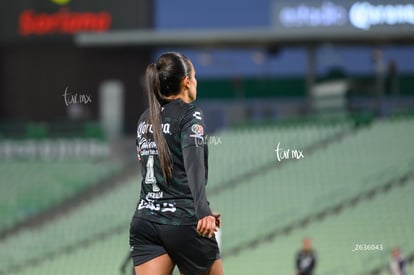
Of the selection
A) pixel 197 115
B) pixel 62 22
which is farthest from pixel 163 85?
pixel 62 22

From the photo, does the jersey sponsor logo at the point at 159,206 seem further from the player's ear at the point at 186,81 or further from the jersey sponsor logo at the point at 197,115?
the player's ear at the point at 186,81

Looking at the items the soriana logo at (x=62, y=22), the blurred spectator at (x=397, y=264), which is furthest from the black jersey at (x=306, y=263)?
the soriana logo at (x=62, y=22)

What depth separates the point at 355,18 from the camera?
21.7 meters

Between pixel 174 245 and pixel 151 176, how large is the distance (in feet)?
1.01

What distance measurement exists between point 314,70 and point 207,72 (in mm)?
2470

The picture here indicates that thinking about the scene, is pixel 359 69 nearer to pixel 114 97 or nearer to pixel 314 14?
pixel 314 14

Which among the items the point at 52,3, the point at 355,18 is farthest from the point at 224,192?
the point at 52,3

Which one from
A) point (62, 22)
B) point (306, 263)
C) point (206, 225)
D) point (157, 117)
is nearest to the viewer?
point (206, 225)

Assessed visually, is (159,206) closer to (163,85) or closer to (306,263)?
(163,85)

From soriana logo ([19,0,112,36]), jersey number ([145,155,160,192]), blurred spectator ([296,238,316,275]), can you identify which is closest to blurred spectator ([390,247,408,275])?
blurred spectator ([296,238,316,275])

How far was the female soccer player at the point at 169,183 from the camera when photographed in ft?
16.2

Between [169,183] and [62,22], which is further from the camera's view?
[62,22]

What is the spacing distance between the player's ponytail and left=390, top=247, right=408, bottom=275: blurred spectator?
685 cm

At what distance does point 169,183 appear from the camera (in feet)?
16.3
